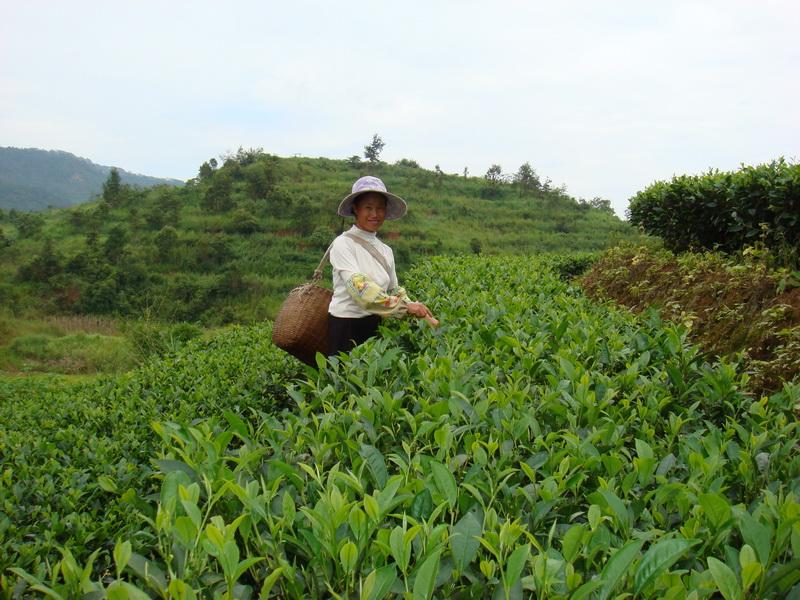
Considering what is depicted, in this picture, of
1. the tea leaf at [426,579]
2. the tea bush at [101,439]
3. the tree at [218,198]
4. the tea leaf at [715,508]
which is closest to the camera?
the tea leaf at [426,579]

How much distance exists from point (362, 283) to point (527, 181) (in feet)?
123

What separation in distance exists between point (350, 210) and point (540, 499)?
261 cm

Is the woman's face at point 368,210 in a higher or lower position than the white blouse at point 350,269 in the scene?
higher

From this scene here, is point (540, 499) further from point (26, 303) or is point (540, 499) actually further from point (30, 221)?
point (30, 221)

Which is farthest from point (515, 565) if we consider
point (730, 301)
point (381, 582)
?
point (730, 301)

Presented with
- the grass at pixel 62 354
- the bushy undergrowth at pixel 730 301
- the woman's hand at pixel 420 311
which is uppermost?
the bushy undergrowth at pixel 730 301

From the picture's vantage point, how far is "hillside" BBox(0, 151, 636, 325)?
88.5 ft

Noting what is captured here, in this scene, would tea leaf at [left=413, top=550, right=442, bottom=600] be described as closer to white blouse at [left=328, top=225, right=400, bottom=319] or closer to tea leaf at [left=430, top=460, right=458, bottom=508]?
tea leaf at [left=430, top=460, right=458, bottom=508]

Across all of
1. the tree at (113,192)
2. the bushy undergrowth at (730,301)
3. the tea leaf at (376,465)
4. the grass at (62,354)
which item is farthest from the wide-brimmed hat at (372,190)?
the tree at (113,192)

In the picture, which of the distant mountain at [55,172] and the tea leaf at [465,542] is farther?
the distant mountain at [55,172]

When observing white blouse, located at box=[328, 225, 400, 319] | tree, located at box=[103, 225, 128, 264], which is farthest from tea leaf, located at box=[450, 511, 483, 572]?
tree, located at box=[103, 225, 128, 264]

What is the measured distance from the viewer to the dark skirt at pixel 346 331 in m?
3.61

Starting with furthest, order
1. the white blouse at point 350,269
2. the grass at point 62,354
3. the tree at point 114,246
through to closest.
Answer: the tree at point 114,246, the grass at point 62,354, the white blouse at point 350,269

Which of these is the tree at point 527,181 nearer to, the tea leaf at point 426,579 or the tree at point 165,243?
the tree at point 165,243
